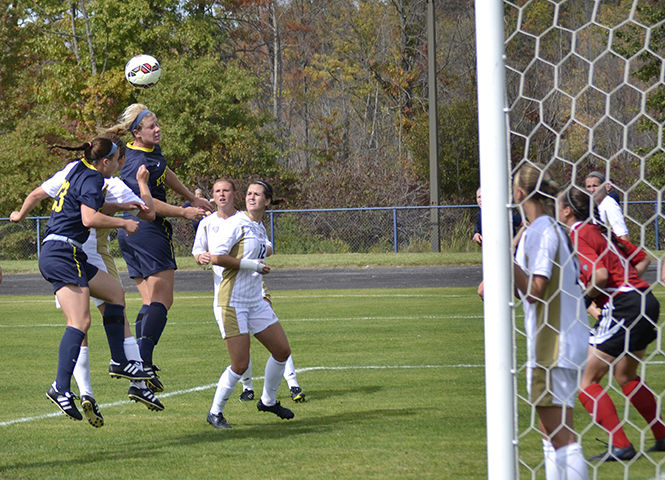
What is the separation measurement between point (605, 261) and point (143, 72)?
17.6 ft

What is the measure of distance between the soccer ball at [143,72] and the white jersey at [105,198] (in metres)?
1.77

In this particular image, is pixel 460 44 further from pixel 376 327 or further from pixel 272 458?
pixel 272 458

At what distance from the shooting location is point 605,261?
5.94 metres

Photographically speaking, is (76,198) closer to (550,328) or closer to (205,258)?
(205,258)

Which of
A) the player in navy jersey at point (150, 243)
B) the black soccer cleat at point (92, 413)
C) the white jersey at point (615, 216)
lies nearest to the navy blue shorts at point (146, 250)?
the player in navy jersey at point (150, 243)

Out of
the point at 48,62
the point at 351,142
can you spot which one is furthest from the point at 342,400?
the point at 48,62

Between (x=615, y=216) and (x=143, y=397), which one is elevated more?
(x=615, y=216)

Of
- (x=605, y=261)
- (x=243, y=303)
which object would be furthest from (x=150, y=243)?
(x=605, y=261)

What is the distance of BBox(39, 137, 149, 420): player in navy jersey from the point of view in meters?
6.46

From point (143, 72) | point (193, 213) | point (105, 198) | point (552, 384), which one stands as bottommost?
point (552, 384)

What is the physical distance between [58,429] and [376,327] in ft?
23.4

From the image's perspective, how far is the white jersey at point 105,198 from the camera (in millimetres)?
7227

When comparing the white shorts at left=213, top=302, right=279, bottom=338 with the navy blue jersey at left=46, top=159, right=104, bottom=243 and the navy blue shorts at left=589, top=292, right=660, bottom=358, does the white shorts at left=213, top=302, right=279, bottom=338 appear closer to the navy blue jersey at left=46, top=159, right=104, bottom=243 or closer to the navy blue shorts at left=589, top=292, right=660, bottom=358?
the navy blue jersey at left=46, top=159, right=104, bottom=243

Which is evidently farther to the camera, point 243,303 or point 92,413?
point 243,303
